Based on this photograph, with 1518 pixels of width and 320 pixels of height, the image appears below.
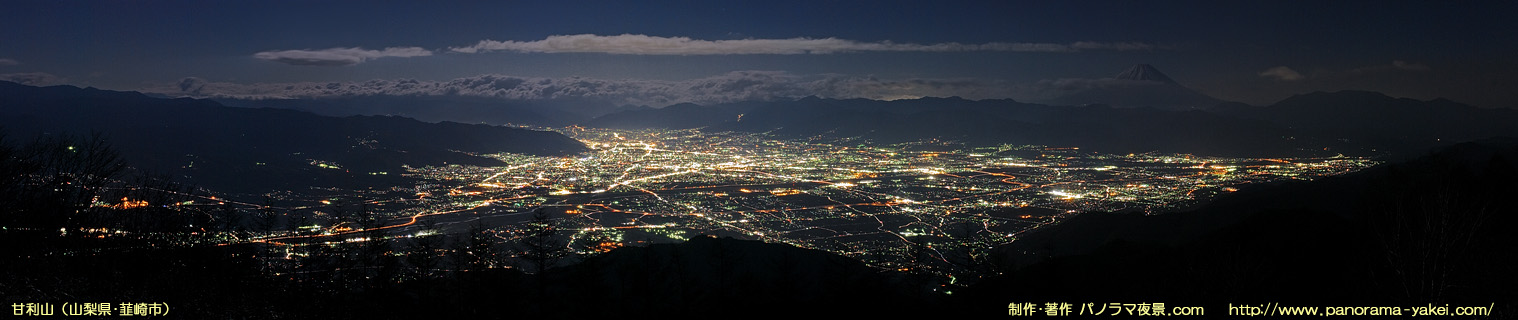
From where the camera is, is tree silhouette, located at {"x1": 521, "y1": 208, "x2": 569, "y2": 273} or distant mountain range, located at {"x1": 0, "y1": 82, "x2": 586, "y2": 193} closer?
tree silhouette, located at {"x1": 521, "y1": 208, "x2": 569, "y2": 273}

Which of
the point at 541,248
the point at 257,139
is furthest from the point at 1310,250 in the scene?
the point at 257,139

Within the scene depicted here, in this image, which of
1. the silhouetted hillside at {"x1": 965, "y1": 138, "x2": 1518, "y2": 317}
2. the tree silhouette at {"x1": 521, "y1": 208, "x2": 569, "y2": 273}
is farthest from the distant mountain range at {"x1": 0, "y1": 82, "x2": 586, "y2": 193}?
the silhouetted hillside at {"x1": 965, "y1": 138, "x2": 1518, "y2": 317}

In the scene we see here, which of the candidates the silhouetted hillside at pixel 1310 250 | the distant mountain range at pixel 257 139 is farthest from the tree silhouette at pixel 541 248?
the distant mountain range at pixel 257 139

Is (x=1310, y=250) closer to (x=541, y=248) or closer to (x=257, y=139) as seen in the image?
(x=541, y=248)

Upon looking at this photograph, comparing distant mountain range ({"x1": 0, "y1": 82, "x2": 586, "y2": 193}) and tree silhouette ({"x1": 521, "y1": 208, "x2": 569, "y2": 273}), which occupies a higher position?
distant mountain range ({"x1": 0, "y1": 82, "x2": 586, "y2": 193})

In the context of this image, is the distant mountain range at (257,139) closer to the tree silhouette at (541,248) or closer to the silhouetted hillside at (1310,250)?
the tree silhouette at (541,248)

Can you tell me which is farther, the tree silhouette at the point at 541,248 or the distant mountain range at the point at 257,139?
the distant mountain range at the point at 257,139

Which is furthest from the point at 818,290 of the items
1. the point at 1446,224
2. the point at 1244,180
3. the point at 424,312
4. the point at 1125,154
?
the point at 1125,154

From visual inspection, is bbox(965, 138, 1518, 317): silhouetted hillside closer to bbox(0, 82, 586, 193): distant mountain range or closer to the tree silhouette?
the tree silhouette

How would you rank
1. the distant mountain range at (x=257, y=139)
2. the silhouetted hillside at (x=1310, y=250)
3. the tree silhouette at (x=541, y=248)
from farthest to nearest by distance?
1. the distant mountain range at (x=257, y=139)
2. the tree silhouette at (x=541, y=248)
3. the silhouetted hillside at (x=1310, y=250)
